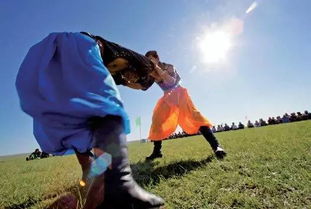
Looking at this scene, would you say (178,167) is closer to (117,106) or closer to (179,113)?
(179,113)

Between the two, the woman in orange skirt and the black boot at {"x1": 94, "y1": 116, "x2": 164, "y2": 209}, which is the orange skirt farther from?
the black boot at {"x1": 94, "y1": 116, "x2": 164, "y2": 209}

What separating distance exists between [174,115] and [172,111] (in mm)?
84

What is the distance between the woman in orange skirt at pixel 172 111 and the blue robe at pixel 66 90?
3.13 metres

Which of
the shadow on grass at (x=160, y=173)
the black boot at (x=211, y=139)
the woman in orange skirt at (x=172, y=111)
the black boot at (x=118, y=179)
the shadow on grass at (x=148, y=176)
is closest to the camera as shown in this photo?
the black boot at (x=118, y=179)

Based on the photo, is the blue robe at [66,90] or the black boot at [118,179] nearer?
the black boot at [118,179]

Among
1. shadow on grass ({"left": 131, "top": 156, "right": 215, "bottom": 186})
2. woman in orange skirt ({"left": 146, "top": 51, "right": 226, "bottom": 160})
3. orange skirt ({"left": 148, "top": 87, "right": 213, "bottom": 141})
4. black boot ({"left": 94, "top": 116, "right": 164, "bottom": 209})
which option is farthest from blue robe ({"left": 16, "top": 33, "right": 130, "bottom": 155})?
orange skirt ({"left": 148, "top": 87, "right": 213, "bottom": 141})

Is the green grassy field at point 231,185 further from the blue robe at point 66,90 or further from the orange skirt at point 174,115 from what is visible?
the orange skirt at point 174,115

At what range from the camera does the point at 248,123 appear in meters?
28.8

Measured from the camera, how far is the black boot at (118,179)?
173 cm

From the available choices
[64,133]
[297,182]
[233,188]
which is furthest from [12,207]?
[297,182]

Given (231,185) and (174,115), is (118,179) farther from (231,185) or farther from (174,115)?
(174,115)

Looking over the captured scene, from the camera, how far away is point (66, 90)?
2109mm

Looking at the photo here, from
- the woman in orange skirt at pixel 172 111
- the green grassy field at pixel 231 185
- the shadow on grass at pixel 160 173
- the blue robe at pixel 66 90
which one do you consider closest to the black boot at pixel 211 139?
the woman in orange skirt at pixel 172 111

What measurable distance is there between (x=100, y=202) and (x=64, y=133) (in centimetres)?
59
